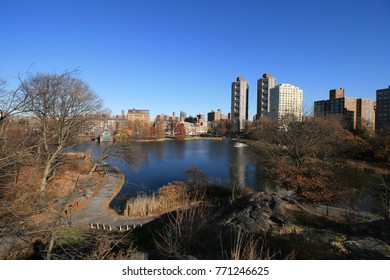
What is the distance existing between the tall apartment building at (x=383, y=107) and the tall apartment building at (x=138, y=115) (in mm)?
43111

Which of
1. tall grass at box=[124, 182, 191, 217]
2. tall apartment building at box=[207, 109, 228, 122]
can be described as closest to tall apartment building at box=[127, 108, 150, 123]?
tall grass at box=[124, 182, 191, 217]

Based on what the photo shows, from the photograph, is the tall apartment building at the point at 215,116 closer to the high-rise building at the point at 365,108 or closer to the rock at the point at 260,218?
the high-rise building at the point at 365,108

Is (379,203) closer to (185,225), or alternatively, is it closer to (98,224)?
(185,225)

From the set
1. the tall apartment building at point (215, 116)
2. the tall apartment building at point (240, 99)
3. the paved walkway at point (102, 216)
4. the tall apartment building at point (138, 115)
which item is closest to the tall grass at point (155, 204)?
the paved walkway at point (102, 216)

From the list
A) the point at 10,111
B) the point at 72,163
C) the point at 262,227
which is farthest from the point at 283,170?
the point at 72,163

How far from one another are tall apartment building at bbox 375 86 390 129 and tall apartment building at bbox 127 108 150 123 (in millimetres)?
43111

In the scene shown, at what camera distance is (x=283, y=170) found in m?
9.50

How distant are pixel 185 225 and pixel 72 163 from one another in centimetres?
1376

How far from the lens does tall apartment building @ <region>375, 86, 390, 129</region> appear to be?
20359 millimetres

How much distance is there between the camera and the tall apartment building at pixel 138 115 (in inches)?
2157

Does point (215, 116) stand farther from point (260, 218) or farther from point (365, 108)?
point (260, 218)

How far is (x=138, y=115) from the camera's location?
56.5 metres

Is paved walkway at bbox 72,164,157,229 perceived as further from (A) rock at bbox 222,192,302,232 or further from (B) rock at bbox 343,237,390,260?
(B) rock at bbox 343,237,390,260

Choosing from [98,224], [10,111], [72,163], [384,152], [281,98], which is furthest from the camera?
[281,98]
